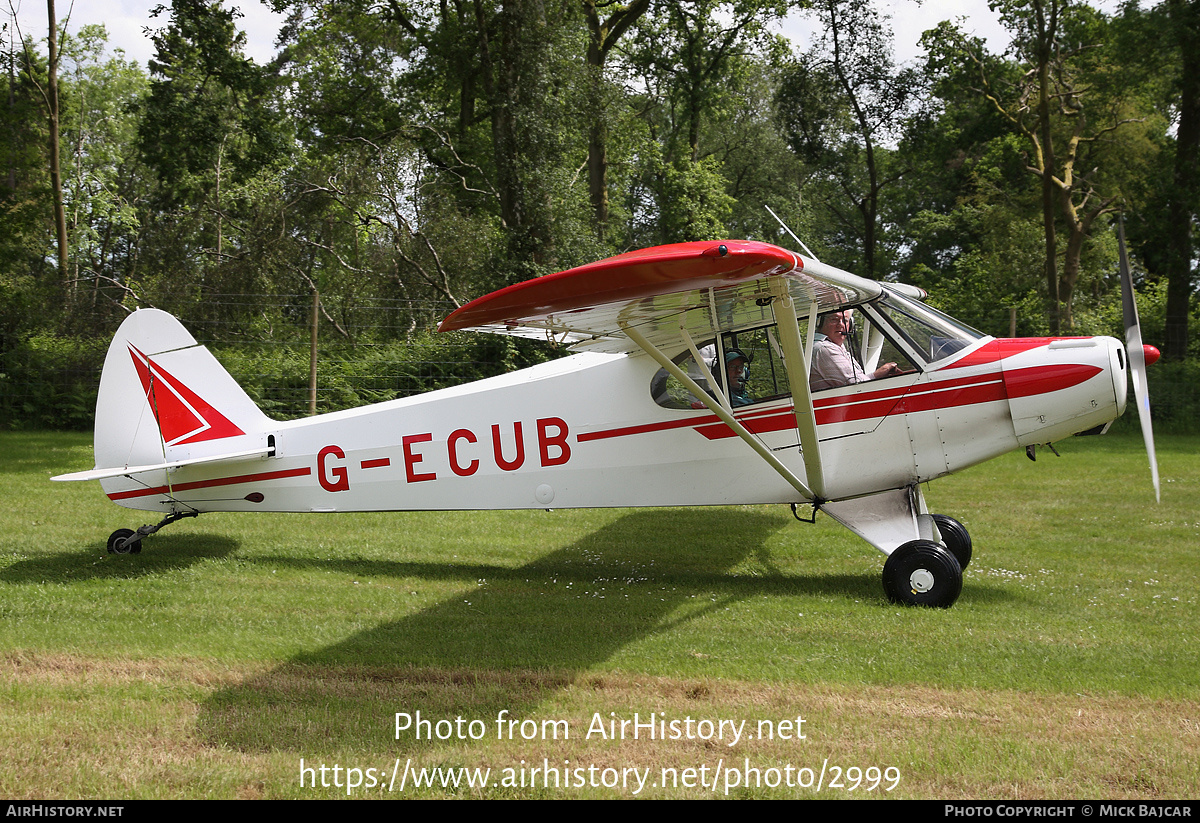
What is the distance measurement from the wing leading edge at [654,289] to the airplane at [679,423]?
0.05 m

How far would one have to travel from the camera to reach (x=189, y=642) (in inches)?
213

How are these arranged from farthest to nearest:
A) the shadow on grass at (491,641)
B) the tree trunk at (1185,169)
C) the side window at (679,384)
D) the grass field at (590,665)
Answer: the tree trunk at (1185,169) → the side window at (679,384) → the shadow on grass at (491,641) → the grass field at (590,665)

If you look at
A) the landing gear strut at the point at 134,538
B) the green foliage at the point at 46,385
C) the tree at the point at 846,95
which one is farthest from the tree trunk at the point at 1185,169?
the green foliage at the point at 46,385

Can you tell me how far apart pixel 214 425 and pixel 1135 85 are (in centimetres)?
2394

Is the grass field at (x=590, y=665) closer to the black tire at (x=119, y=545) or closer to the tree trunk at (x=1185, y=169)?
the black tire at (x=119, y=545)

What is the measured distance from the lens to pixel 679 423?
680 cm

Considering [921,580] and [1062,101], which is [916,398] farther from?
[1062,101]

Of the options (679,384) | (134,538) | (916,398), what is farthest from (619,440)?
(134,538)

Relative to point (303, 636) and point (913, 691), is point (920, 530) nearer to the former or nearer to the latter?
point (913, 691)

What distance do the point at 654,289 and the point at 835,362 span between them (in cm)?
251

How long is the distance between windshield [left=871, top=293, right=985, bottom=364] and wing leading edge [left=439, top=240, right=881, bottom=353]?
483 mm

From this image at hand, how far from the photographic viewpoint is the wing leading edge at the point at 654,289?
425cm

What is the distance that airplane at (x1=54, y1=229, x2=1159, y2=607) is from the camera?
6074mm
